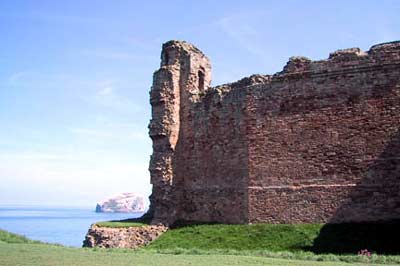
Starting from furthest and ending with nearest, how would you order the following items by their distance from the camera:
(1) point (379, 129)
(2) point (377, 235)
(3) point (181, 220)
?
(3) point (181, 220), (1) point (379, 129), (2) point (377, 235)

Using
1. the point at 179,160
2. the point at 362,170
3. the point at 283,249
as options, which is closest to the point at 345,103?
the point at 362,170

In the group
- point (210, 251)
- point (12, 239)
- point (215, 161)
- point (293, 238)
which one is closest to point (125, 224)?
point (215, 161)

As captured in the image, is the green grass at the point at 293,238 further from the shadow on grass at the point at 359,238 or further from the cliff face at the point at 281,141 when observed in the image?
the cliff face at the point at 281,141

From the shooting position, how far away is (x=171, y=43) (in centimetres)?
2569

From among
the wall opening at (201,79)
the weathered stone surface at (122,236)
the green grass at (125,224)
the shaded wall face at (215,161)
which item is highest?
the wall opening at (201,79)

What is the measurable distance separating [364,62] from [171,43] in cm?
926

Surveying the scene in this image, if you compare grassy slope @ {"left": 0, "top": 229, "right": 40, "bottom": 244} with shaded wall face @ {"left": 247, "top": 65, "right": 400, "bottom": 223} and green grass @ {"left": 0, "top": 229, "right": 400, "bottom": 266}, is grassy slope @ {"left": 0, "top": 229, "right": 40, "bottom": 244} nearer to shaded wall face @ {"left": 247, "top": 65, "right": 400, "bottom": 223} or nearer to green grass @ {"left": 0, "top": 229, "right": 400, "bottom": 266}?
green grass @ {"left": 0, "top": 229, "right": 400, "bottom": 266}

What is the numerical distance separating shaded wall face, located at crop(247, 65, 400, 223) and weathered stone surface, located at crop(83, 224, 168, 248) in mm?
4415

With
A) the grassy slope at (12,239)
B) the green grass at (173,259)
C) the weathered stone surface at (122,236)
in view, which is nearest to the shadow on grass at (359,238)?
the green grass at (173,259)

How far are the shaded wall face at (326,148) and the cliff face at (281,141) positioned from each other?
0.11 feet

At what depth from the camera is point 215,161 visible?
2370 centimetres

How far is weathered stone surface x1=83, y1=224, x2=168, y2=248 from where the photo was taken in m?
22.6

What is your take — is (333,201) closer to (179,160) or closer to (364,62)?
(364,62)

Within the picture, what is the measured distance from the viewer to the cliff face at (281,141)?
1934cm
